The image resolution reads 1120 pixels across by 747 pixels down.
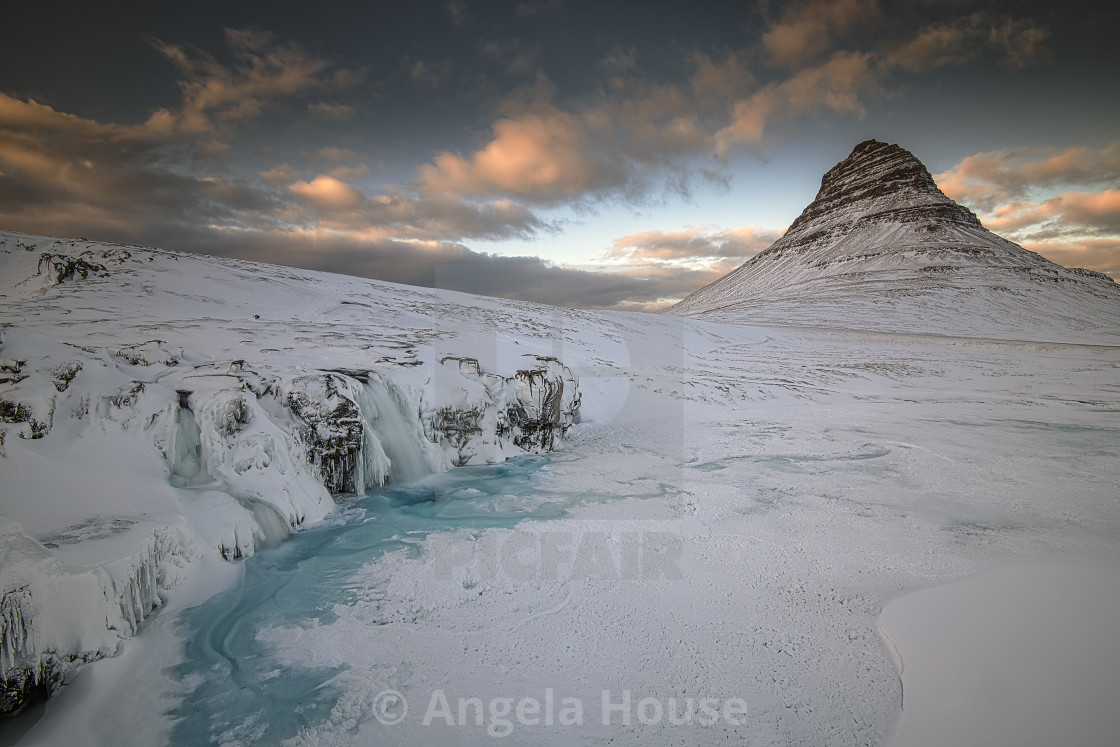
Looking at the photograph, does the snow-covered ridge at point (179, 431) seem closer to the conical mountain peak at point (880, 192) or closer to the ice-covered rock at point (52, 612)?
the ice-covered rock at point (52, 612)

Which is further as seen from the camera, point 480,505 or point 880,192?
point 880,192

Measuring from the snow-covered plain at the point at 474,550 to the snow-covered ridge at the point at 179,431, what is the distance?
0.12 feet

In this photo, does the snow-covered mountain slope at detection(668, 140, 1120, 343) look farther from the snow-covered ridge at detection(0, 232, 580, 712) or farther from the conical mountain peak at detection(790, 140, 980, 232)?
the snow-covered ridge at detection(0, 232, 580, 712)

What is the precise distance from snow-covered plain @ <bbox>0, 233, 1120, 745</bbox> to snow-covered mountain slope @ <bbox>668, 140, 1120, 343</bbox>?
3915cm

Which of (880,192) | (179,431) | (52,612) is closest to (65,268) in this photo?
(179,431)

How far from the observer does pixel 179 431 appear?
588 cm

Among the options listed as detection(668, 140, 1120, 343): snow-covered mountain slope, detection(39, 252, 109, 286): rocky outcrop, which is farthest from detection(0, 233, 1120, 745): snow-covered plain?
detection(668, 140, 1120, 343): snow-covered mountain slope

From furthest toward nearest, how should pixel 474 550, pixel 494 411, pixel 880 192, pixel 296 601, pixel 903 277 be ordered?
1. pixel 880 192
2. pixel 903 277
3. pixel 494 411
4. pixel 474 550
5. pixel 296 601

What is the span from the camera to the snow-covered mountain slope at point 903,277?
42.4 meters

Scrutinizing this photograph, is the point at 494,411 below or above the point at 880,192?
below

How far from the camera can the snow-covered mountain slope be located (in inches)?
1670

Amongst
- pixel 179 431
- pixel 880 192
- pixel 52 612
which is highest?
pixel 880 192

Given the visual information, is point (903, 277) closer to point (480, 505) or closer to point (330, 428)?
point (480, 505)

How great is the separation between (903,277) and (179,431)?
66.2m
